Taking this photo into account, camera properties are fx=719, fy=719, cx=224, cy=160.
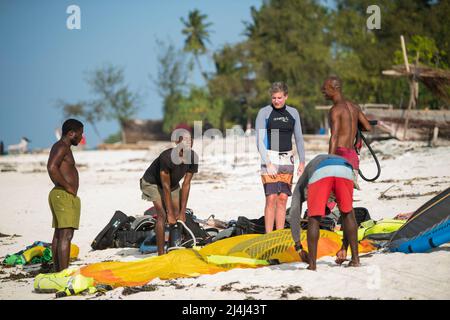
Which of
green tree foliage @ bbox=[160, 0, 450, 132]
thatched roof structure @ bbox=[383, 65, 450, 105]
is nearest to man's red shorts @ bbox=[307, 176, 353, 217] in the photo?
thatched roof structure @ bbox=[383, 65, 450, 105]

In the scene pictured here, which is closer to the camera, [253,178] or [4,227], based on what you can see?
[4,227]

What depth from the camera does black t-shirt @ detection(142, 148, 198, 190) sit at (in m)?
7.90

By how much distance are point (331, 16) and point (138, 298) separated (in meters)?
44.1

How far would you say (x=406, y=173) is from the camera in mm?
15180

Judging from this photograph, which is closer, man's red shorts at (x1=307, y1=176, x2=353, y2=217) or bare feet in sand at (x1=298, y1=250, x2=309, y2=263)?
man's red shorts at (x1=307, y1=176, x2=353, y2=217)

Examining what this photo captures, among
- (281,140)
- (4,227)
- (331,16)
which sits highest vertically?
(331,16)

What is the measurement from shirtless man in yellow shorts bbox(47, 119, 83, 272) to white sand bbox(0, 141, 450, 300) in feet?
1.60

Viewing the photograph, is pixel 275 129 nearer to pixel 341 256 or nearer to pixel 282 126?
pixel 282 126

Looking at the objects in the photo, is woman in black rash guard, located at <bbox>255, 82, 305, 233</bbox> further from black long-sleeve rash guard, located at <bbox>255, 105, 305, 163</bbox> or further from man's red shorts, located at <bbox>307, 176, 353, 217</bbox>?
man's red shorts, located at <bbox>307, 176, 353, 217</bbox>

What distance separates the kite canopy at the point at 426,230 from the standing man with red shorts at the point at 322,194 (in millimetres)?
827

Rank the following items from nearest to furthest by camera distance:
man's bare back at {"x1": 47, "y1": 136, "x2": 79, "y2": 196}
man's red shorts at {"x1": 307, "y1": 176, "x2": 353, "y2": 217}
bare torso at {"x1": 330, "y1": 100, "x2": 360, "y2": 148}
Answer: man's red shorts at {"x1": 307, "y1": 176, "x2": 353, "y2": 217}
man's bare back at {"x1": 47, "y1": 136, "x2": 79, "y2": 196}
bare torso at {"x1": 330, "y1": 100, "x2": 360, "y2": 148}

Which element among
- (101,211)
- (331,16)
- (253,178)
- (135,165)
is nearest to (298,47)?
(331,16)

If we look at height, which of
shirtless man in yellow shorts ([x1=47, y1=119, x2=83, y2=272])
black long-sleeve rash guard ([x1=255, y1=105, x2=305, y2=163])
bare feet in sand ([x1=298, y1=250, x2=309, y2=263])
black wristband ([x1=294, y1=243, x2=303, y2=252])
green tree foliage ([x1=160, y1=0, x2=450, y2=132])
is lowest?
bare feet in sand ([x1=298, y1=250, x2=309, y2=263])

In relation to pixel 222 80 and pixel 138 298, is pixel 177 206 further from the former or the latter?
pixel 222 80
